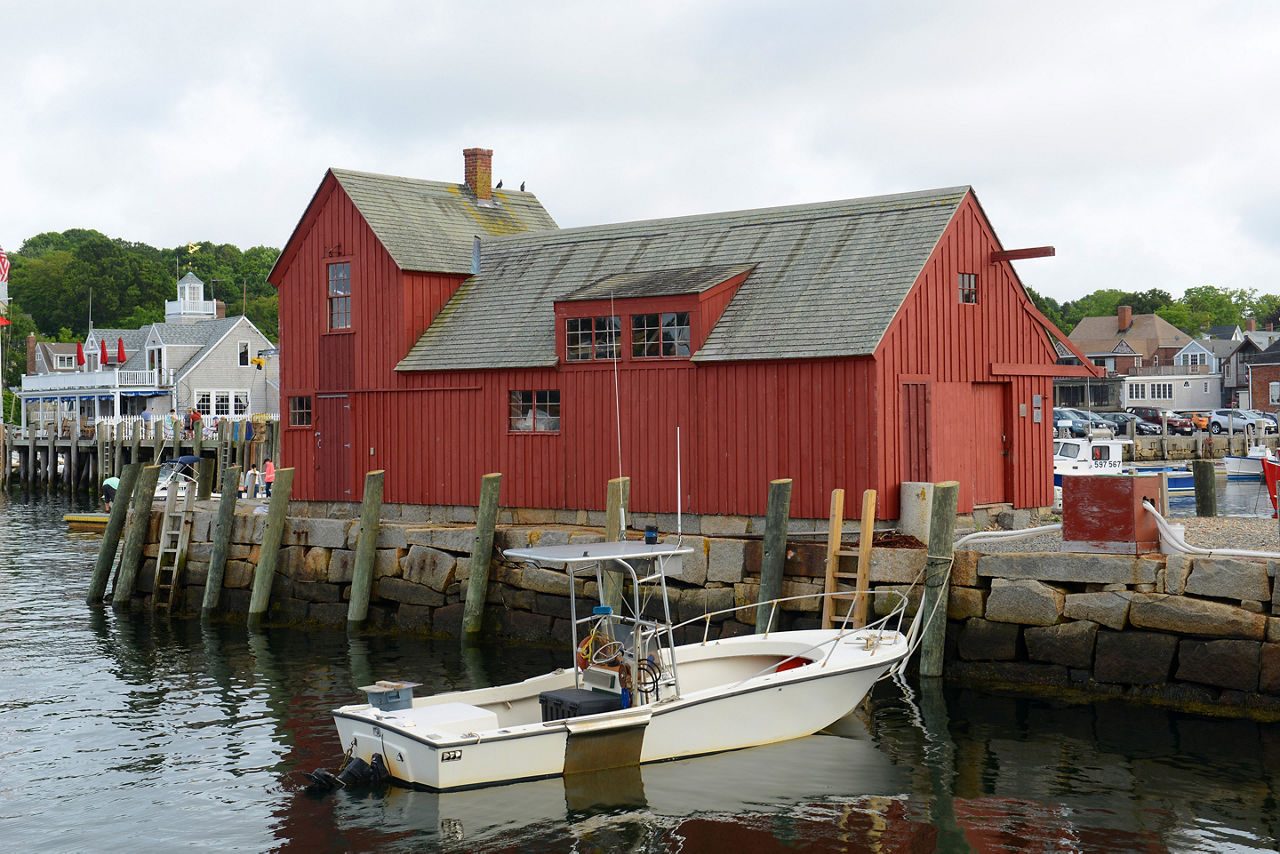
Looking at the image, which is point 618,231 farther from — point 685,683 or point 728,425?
point 685,683

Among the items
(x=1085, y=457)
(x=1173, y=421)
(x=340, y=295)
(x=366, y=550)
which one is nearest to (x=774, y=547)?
(x=366, y=550)

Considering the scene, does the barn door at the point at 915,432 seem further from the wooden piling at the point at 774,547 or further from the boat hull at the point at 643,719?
the boat hull at the point at 643,719

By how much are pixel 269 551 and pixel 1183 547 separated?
1553 centimetres

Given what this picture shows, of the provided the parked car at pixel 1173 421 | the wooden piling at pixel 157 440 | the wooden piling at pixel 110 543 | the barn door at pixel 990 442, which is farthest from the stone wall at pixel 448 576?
the parked car at pixel 1173 421

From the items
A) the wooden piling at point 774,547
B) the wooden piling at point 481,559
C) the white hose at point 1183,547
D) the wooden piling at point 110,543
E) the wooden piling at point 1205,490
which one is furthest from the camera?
the wooden piling at point 110,543

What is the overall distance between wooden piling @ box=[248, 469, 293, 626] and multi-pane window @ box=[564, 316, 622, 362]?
5851 mm

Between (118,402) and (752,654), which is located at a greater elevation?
(118,402)

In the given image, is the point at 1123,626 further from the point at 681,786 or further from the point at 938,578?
the point at 681,786

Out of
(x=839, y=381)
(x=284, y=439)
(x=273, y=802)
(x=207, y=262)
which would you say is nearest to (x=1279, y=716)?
(x=839, y=381)

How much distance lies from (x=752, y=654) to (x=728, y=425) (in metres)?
5.83

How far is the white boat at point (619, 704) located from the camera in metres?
13.5

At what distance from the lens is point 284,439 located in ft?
90.0

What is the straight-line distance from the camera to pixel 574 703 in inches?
560

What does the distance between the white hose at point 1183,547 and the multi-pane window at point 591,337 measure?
31.7 feet
